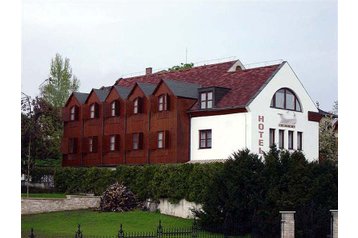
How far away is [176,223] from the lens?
30203 millimetres

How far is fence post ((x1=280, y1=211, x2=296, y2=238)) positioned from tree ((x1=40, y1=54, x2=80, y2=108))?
33.8 m

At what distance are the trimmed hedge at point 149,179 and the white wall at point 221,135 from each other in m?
2.22

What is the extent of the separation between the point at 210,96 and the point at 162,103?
2761 millimetres

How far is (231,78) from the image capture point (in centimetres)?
3688

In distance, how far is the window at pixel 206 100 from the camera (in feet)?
115

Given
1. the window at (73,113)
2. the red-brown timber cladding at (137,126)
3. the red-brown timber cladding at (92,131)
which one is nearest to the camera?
the red-brown timber cladding at (137,126)

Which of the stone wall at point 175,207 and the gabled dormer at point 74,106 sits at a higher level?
the gabled dormer at point 74,106

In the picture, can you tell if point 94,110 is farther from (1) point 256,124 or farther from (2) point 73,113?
(1) point 256,124

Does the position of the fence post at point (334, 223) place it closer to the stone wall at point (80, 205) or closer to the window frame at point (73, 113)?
the stone wall at point (80, 205)

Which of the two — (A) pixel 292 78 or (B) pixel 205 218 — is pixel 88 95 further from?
(B) pixel 205 218

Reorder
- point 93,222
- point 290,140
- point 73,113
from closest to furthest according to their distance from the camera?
point 93,222 → point 290,140 → point 73,113

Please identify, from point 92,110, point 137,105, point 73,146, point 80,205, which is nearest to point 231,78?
point 137,105

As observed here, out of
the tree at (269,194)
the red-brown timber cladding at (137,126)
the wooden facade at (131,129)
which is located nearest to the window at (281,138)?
the wooden facade at (131,129)

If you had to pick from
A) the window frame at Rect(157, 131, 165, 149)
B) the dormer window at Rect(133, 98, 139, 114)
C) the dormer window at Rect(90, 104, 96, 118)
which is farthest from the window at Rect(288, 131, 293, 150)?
the dormer window at Rect(90, 104, 96, 118)
